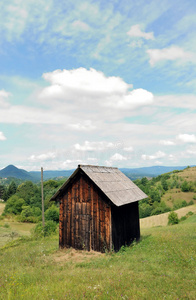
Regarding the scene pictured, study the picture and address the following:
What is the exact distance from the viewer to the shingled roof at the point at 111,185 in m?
13.7

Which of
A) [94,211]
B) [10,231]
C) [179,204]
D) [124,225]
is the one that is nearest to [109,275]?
[94,211]

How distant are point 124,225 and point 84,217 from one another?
3.03 meters

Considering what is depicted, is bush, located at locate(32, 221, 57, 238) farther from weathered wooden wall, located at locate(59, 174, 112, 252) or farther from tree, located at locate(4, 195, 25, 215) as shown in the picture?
tree, located at locate(4, 195, 25, 215)

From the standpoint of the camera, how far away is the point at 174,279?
28.1ft

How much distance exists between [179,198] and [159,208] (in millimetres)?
A: 19786

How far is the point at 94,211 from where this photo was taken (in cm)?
1398

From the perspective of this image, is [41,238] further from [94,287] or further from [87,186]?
[94,287]

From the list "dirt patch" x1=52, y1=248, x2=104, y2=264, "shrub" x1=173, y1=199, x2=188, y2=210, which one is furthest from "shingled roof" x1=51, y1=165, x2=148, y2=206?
"shrub" x1=173, y1=199, x2=188, y2=210

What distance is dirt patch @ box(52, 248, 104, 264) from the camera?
41.8 feet

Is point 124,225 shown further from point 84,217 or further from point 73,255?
point 73,255

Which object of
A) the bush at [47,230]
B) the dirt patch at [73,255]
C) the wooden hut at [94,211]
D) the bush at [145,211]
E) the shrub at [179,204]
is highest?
the wooden hut at [94,211]

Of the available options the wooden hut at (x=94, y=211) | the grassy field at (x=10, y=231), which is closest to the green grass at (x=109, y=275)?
the wooden hut at (x=94, y=211)

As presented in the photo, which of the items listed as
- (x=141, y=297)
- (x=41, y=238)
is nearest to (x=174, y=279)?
(x=141, y=297)

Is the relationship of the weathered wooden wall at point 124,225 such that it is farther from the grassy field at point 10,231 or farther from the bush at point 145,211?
the bush at point 145,211
